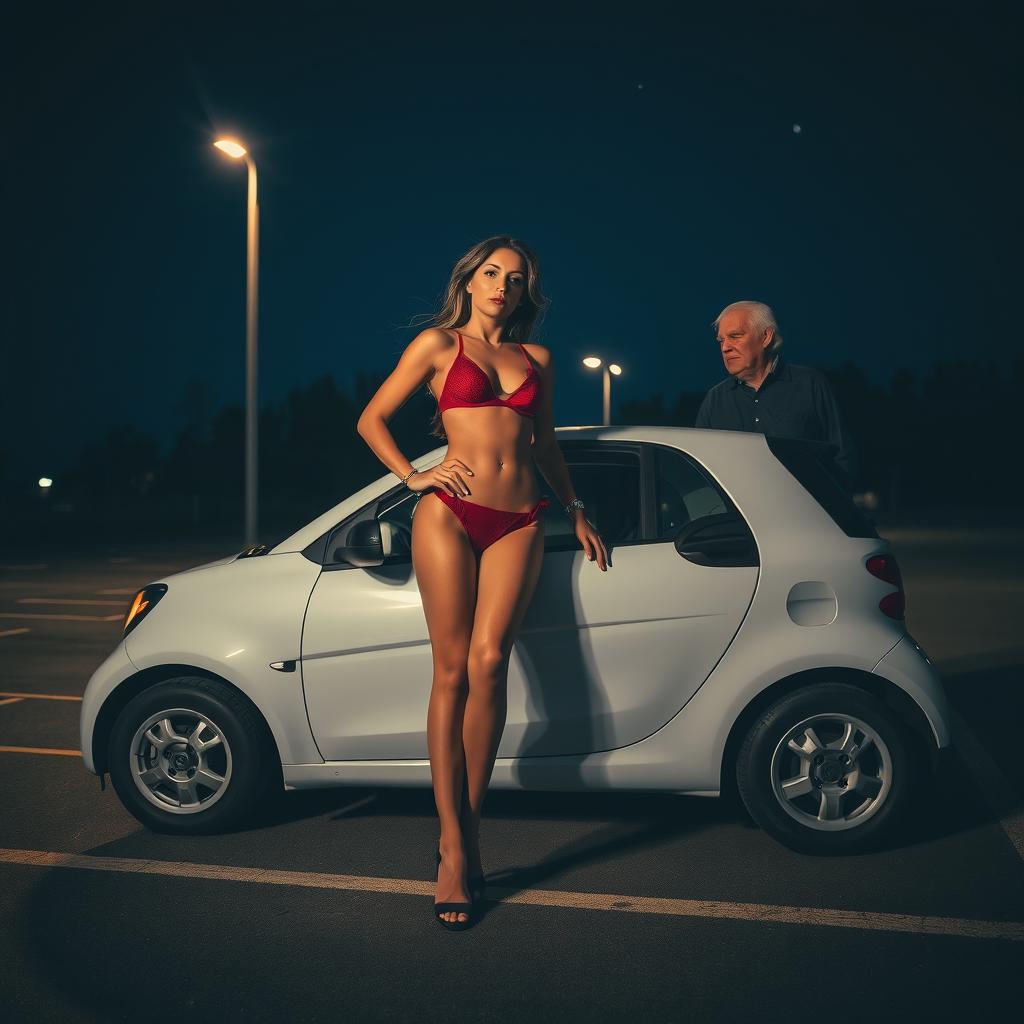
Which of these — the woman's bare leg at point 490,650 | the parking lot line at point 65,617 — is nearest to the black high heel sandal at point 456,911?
the woman's bare leg at point 490,650

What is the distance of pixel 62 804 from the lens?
506 cm

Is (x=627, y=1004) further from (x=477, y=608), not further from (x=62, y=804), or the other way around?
(x=62, y=804)

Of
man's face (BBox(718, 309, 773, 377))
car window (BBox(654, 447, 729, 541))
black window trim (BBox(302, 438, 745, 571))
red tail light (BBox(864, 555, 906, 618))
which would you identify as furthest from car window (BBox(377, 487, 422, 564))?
man's face (BBox(718, 309, 773, 377))

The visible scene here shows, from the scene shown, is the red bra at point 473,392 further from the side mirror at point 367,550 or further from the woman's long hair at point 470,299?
the side mirror at point 367,550

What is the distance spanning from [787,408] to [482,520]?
7.79 feet

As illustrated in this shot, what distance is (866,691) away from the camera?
4199mm

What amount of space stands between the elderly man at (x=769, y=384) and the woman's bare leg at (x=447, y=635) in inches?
88.0

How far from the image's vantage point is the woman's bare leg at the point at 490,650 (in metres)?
3.75

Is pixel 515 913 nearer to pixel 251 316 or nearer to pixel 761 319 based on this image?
pixel 761 319

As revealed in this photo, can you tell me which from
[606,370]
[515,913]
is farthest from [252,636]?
[606,370]

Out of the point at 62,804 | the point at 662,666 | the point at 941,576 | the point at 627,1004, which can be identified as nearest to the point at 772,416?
the point at 662,666

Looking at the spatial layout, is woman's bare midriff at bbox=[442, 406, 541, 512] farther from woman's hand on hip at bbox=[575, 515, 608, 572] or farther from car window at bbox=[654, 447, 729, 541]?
car window at bbox=[654, 447, 729, 541]

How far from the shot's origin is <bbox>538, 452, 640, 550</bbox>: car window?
4395mm

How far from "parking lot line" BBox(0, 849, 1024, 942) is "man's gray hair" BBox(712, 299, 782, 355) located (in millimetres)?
2778
